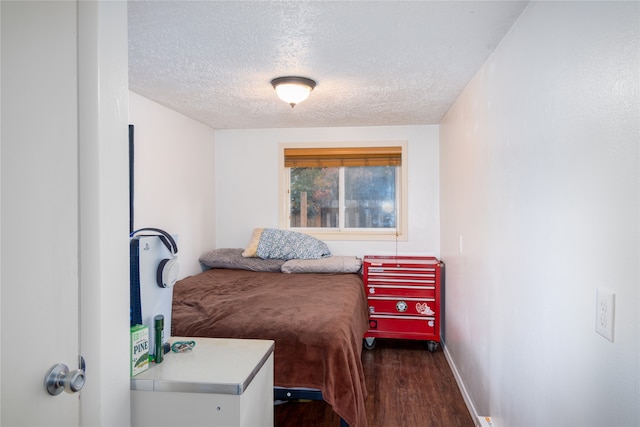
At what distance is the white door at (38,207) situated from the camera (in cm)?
89

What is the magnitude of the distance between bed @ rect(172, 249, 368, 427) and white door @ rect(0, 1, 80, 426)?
1.21 meters

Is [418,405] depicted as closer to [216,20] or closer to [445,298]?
[445,298]

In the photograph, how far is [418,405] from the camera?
267 centimetres

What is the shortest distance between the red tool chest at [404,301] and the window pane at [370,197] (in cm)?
70

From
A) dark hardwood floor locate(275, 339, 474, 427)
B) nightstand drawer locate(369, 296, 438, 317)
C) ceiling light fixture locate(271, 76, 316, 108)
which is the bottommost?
dark hardwood floor locate(275, 339, 474, 427)

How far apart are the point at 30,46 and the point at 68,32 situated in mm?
134

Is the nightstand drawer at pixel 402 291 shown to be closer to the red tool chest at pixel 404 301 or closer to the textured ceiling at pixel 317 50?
the red tool chest at pixel 404 301

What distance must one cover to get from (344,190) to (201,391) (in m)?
3.40

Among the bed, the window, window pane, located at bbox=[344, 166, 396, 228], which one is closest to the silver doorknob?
the bed

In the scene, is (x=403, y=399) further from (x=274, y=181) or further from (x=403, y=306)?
(x=274, y=181)

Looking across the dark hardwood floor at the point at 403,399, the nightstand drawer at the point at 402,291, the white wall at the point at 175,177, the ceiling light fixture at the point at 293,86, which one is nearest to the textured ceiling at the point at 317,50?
the ceiling light fixture at the point at 293,86

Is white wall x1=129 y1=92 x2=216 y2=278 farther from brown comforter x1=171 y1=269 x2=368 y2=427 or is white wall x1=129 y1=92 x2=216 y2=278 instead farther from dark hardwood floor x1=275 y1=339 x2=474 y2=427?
dark hardwood floor x1=275 y1=339 x2=474 y2=427

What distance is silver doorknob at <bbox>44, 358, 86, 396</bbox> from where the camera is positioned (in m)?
0.96

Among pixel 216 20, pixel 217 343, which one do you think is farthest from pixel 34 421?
pixel 216 20
